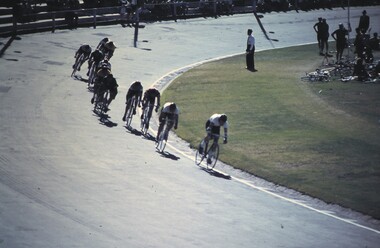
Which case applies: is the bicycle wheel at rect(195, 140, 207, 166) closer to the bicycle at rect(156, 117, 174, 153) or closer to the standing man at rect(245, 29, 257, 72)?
the bicycle at rect(156, 117, 174, 153)

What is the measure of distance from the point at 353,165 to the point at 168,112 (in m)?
5.21

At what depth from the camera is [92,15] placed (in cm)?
4991

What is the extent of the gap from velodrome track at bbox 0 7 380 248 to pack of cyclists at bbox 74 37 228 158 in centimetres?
85

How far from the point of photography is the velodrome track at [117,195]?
682 inches

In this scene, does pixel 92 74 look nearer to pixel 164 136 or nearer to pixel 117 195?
pixel 164 136

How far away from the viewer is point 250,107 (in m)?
31.8

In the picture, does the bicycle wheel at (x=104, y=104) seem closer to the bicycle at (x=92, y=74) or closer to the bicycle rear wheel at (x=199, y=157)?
the bicycle at (x=92, y=74)

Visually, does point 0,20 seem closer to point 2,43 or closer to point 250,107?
point 2,43

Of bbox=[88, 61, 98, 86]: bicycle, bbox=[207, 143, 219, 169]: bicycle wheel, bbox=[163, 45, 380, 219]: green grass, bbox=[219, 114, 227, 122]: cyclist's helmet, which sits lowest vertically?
bbox=[163, 45, 380, 219]: green grass

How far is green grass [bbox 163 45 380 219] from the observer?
22297 millimetres

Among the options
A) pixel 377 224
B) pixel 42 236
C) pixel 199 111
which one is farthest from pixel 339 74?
pixel 42 236

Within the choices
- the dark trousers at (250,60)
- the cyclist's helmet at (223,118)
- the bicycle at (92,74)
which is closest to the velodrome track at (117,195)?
the bicycle at (92,74)

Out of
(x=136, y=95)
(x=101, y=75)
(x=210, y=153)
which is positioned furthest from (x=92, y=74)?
(x=210, y=153)

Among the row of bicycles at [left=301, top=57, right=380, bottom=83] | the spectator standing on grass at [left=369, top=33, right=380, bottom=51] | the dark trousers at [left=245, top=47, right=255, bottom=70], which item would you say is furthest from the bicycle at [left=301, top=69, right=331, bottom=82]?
the spectator standing on grass at [left=369, top=33, right=380, bottom=51]
